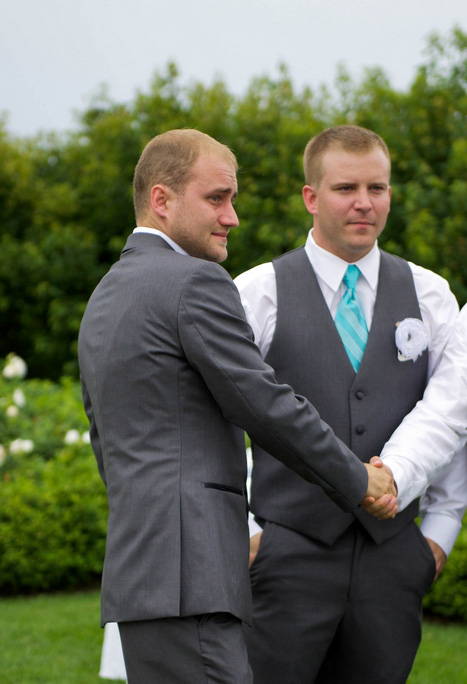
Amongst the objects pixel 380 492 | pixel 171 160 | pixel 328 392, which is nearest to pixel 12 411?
pixel 328 392

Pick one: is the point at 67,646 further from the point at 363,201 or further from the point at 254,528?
the point at 363,201

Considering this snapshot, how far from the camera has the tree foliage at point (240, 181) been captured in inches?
383

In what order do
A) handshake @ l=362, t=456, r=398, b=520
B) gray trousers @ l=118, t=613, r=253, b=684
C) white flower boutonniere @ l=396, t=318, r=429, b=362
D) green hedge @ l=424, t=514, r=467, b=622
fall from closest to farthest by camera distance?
gray trousers @ l=118, t=613, r=253, b=684 → handshake @ l=362, t=456, r=398, b=520 → white flower boutonniere @ l=396, t=318, r=429, b=362 → green hedge @ l=424, t=514, r=467, b=622

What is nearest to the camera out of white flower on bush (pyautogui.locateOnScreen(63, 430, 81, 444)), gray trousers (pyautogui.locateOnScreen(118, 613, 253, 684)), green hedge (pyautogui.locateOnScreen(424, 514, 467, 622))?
gray trousers (pyautogui.locateOnScreen(118, 613, 253, 684))

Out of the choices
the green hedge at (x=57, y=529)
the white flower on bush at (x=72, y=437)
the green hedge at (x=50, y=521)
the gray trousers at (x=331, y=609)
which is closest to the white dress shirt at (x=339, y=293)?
the gray trousers at (x=331, y=609)

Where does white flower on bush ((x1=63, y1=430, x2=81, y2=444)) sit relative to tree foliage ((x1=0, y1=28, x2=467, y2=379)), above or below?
below

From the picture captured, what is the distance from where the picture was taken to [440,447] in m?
3.16

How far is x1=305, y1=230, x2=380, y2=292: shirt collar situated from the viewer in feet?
10.4

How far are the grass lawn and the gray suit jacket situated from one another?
282 cm

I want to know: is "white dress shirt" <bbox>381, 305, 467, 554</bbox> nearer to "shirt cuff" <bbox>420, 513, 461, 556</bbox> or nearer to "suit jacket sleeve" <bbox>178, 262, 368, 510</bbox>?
"shirt cuff" <bbox>420, 513, 461, 556</bbox>

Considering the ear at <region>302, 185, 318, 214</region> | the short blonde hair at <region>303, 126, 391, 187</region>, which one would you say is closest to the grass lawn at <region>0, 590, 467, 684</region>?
the ear at <region>302, 185, 318, 214</region>

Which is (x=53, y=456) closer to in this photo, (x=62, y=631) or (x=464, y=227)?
(x=62, y=631)

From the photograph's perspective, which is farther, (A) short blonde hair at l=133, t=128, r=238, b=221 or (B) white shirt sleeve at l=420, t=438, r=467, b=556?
(B) white shirt sleeve at l=420, t=438, r=467, b=556

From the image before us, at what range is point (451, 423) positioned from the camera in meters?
3.15
